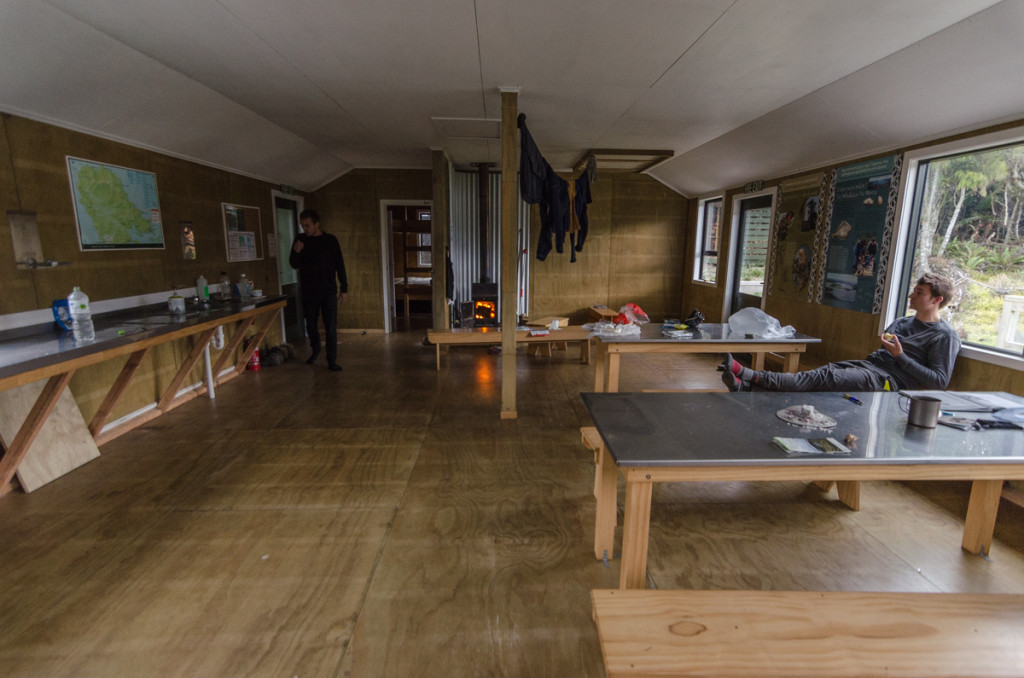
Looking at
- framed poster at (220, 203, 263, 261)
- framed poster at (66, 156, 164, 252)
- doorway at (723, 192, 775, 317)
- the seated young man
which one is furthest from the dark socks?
framed poster at (220, 203, 263, 261)

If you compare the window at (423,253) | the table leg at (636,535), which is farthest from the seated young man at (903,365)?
the window at (423,253)

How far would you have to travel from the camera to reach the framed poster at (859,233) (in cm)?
430

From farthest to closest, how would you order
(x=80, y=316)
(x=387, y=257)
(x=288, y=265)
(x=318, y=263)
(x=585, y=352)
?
1. (x=387, y=257)
2. (x=288, y=265)
3. (x=585, y=352)
4. (x=318, y=263)
5. (x=80, y=316)

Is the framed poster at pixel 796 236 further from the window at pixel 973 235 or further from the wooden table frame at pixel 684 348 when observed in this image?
the wooden table frame at pixel 684 348

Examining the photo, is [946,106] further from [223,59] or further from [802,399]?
[223,59]

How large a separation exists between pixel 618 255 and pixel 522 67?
17.0ft

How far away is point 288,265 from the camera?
296 inches

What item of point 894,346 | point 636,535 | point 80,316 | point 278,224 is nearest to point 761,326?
point 894,346

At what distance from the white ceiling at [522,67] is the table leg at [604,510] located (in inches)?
93.8

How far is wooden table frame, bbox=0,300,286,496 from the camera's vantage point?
288cm

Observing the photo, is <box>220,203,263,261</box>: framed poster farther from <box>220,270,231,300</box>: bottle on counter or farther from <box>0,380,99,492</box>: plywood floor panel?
<box>0,380,99,492</box>: plywood floor panel

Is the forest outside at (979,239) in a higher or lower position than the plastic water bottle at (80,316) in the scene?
higher

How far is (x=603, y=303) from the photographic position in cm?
848

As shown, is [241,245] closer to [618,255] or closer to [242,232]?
[242,232]
